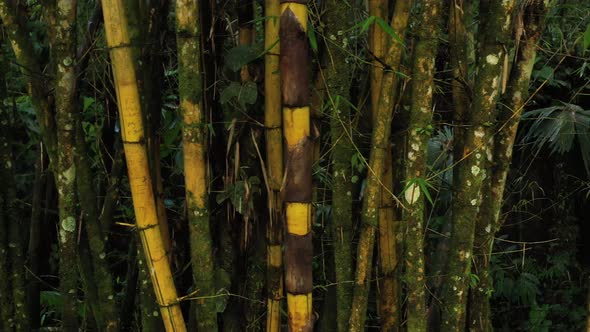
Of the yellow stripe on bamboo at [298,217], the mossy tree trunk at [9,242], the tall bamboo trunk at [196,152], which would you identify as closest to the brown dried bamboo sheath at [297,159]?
the yellow stripe on bamboo at [298,217]

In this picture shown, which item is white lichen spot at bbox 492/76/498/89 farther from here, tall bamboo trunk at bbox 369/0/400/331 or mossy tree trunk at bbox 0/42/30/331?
mossy tree trunk at bbox 0/42/30/331

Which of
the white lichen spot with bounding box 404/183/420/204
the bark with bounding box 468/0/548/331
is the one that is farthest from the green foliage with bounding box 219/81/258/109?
the bark with bounding box 468/0/548/331

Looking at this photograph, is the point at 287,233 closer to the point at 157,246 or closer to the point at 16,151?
the point at 157,246

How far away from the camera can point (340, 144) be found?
6.21 feet

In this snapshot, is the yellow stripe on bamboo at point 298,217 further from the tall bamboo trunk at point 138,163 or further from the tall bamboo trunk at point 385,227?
the tall bamboo trunk at point 138,163

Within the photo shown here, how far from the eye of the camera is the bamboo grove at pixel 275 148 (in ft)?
5.69

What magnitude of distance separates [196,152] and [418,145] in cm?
62

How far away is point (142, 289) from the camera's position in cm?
198

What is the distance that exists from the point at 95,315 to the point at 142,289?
0.93 ft

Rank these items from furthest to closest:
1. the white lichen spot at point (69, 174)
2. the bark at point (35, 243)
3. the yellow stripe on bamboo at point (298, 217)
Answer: the bark at point (35, 243)
the white lichen spot at point (69, 174)
the yellow stripe on bamboo at point (298, 217)

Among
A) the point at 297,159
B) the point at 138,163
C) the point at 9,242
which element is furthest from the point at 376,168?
the point at 9,242

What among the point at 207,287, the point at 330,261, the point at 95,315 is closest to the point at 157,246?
the point at 207,287

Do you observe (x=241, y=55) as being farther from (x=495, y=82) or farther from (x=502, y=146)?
(x=502, y=146)

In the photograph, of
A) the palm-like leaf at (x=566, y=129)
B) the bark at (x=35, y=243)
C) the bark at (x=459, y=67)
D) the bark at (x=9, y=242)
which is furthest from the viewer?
the palm-like leaf at (x=566, y=129)
